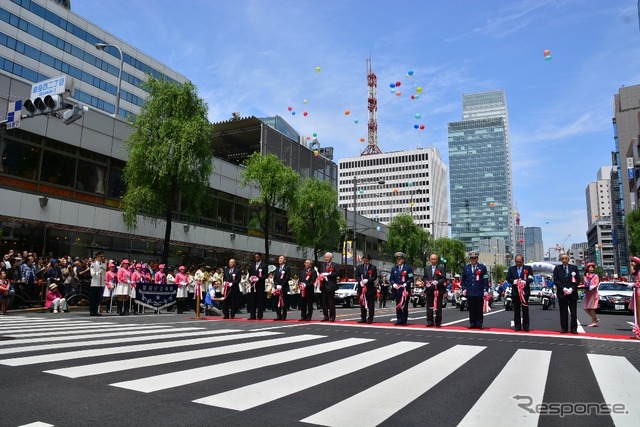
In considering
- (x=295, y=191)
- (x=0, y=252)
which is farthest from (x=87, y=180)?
(x=295, y=191)

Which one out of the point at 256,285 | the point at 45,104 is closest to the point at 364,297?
the point at 256,285

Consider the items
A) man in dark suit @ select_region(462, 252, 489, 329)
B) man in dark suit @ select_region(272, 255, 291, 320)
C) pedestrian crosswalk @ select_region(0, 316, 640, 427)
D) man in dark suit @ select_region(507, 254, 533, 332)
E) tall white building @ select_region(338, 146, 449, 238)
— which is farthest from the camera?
tall white building @ select_region(338, 146, 449, 238)

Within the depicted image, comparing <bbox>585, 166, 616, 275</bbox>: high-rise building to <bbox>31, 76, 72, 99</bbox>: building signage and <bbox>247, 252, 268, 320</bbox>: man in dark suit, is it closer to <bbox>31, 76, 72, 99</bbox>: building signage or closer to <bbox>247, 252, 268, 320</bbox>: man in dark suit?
<bbox>247, 252, 268, 320</bbox>: man in dark suit

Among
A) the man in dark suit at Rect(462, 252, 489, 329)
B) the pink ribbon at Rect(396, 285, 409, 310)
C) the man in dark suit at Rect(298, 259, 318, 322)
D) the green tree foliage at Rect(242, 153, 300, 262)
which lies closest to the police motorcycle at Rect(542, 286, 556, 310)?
the man in dark suit at Rect(462, 252, 489, 329)

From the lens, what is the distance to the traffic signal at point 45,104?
495 inches

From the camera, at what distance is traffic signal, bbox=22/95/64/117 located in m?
12.6

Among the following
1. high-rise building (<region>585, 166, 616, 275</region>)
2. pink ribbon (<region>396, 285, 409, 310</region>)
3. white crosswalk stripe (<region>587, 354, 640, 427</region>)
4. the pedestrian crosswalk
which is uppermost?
high-rise building (<region>585, 166, 616, 275</region>)

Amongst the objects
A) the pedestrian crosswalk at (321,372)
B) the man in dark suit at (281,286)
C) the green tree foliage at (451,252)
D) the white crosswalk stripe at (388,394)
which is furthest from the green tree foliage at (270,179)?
the green tree foliage at (451,252)

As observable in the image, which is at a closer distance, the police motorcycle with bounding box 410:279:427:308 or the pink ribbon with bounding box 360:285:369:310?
the pink ribbon with bounding box 360:285:369:310

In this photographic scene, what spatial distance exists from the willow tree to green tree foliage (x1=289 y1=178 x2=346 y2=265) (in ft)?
34.4

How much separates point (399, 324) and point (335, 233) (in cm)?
2196

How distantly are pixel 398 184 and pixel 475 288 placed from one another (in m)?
139

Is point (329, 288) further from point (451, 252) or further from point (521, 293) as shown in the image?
point (451, 252)

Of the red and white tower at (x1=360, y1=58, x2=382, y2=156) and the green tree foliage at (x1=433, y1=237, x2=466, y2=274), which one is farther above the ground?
the red and white tower at (x1=360, y1=58, x2=382, y2=156)
